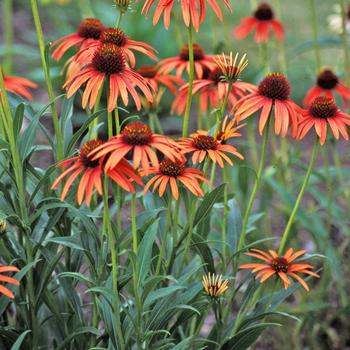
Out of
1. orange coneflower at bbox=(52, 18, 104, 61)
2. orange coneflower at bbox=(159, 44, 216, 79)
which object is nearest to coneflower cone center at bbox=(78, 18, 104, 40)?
orange coneflower at bbox=(52, 18, 104, 61)

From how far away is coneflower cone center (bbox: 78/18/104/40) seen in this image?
159 centimetres

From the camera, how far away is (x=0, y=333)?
1.44m

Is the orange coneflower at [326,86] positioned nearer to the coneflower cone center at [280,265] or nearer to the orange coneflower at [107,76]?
the coneflower cone center at [280,265]

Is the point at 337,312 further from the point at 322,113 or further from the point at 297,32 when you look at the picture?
the point at 297,32

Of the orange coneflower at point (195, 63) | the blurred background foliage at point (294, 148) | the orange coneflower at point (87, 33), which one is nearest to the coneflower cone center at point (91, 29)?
the orange coneflower at point (87, 33)

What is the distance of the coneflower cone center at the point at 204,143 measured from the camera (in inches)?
53.2

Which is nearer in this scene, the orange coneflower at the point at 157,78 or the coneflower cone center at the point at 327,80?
the orange coneflower at the point at 157,78

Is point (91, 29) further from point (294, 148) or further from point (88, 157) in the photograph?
point (294, 148)

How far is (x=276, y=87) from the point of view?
1.41 metres

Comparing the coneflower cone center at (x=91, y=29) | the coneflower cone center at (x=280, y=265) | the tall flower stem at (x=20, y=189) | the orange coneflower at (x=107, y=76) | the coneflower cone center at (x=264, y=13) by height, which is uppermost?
the coneflower cone center at (x=91, y=29)

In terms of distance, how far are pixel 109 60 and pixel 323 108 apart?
0.45m

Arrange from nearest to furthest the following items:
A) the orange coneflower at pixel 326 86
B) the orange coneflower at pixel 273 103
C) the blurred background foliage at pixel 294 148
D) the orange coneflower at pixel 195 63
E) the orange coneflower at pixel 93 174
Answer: the orange coneflower at pixel 93 174 < the orange coneflower at pixel 273 103 < the orange coneflower at pixel 195 63 < the orange coneflower at pixel 326 86 < the blurred background foliage at pixel 294 148

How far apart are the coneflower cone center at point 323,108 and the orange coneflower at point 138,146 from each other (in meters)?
0.37

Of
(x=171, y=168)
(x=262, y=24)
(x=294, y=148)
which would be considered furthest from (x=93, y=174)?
(x=294, y=148)
